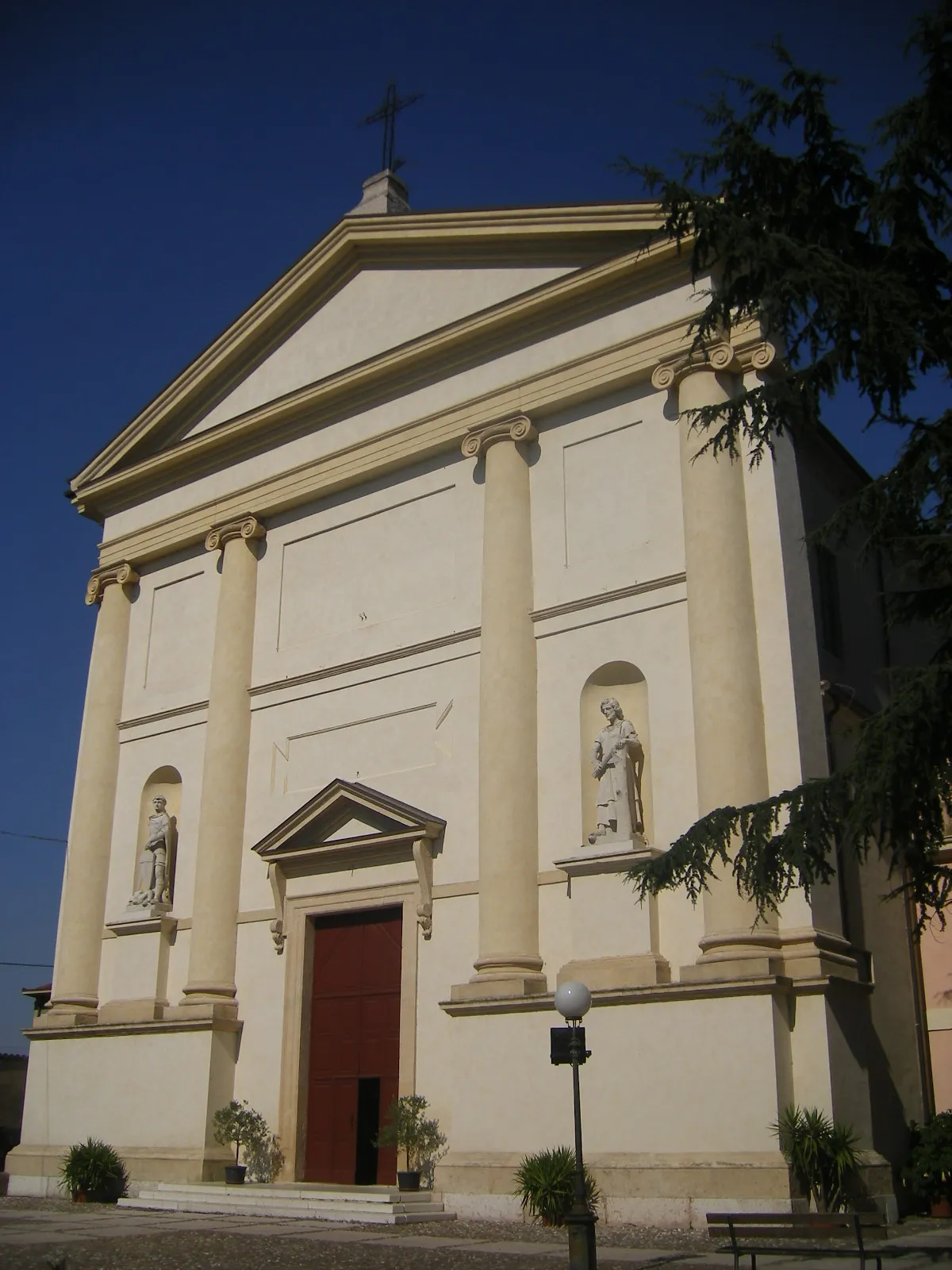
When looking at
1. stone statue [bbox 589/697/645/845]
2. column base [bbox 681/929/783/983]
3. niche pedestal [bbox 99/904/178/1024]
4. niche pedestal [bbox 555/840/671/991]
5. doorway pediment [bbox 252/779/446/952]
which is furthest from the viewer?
niche pedestal [bbox 99/904/178/1024]

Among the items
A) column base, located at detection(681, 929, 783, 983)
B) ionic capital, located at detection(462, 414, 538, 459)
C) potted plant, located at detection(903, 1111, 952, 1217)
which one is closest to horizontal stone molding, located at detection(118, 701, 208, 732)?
ionic capital, located at detection(462, 414, 538, 459)

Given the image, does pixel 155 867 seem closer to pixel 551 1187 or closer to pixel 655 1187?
pixel 551 1187

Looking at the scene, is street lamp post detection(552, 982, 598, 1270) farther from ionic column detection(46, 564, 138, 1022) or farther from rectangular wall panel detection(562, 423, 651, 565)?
ionic column detection(46, 564, 138, 1022)

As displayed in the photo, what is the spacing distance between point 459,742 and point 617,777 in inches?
118

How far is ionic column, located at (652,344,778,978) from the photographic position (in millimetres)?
15273

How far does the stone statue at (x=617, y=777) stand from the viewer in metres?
16.7

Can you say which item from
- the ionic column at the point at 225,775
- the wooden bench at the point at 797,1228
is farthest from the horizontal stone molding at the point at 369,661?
the wooden bench at the point at 797,1228

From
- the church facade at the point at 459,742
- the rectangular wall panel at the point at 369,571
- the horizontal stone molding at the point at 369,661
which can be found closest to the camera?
the church facade at the point at 459,742

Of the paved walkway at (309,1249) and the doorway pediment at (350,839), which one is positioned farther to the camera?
the doorway pediment at (350,839)

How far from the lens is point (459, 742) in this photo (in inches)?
753

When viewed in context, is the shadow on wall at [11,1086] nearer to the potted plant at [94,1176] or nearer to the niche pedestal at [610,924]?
the potted plant at [94,1176]

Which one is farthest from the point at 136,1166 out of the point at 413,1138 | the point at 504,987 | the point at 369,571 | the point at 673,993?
the point at 369,571

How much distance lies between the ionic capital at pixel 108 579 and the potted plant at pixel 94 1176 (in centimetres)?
995

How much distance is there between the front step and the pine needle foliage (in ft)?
23.8
